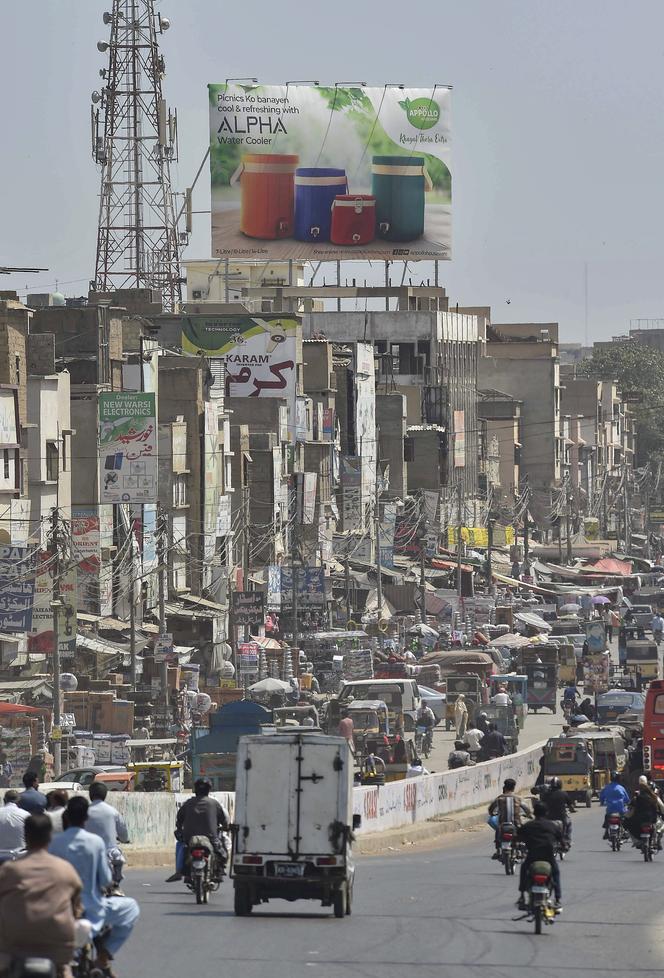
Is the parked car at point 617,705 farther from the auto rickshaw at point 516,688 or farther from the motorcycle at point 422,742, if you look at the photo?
the motorcycle at point 422,742

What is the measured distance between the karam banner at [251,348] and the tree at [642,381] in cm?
11307

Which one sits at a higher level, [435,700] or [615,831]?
[615,831]

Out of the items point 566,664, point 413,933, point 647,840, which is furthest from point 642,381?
point 413,933

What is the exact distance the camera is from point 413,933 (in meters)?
19.2

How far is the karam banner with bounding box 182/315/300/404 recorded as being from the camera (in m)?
79.5

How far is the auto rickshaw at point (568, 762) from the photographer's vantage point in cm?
3900

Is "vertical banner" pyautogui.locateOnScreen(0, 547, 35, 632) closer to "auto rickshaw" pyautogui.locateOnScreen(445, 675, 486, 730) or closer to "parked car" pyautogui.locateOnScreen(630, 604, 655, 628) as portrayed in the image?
"auto rickshaw" pyautogui.locateOnScreen(445, 675, 486, 730)

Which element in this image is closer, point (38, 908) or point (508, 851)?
point (38, 908)

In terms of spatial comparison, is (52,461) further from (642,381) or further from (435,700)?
(642,381)

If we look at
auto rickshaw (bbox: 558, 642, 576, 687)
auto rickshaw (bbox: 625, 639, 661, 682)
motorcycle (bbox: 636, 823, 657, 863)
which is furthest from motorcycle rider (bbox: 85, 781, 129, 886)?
auto rickshaw (bbox: 558, 642, 576, 687)

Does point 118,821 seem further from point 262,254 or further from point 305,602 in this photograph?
point 262,254

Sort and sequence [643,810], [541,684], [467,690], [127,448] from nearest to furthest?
[643,810] < [467,690] < [127,448] < [541,684]

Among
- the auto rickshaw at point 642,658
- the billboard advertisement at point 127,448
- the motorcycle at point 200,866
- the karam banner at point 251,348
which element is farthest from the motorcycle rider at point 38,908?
the karam banner at point 251,348

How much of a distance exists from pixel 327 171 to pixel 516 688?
1925 inches
